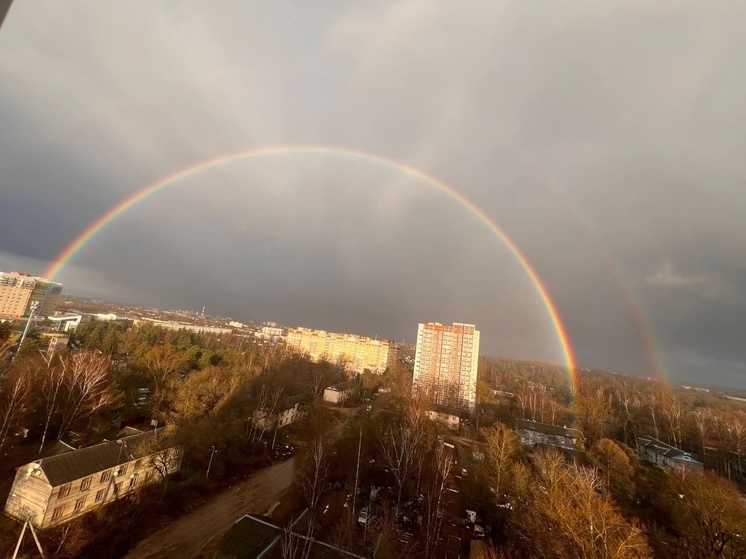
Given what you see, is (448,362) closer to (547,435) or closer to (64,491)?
(547,435)

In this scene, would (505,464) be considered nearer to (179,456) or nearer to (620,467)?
(620,467)

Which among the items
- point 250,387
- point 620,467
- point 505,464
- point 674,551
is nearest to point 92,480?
point 250,387

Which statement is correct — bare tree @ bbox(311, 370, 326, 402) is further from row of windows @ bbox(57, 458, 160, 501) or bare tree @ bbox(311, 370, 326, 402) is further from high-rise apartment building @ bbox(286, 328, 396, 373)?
high-rise apartment building @ bbox(286, 328, 396, 373)

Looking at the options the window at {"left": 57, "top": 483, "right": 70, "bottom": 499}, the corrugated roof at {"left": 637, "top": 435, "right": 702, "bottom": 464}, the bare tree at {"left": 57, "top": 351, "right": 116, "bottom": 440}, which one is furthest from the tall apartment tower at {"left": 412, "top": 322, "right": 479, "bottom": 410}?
the window at {"left": 57, "top": 483, "right": 70, "bottom": 499}

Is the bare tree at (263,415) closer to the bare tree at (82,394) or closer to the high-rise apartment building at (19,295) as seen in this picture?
the bare tree at (82,394)

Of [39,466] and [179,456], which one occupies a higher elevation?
[39,466]

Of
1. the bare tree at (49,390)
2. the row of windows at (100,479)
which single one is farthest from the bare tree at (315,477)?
the bare tree at (49,390)
